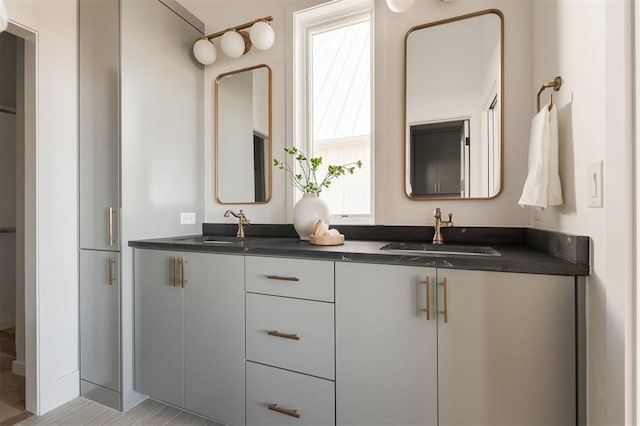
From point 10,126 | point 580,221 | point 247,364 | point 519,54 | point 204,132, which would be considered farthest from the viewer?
point 10,126

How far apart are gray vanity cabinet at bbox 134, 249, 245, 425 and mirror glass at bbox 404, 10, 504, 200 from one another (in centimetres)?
119

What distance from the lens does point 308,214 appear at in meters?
1.86

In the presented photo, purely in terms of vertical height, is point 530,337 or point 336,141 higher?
point 336,141

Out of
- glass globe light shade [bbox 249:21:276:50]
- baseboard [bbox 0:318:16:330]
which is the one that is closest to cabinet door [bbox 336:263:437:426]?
glass globe light shade [bbox 249:21:276:50]

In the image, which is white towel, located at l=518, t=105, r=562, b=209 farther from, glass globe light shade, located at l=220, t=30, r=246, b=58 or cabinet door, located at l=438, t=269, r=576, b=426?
glass globe light shade, located at l=220, t=30, r=246, b=58

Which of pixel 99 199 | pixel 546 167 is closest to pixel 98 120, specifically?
pixel 99 199

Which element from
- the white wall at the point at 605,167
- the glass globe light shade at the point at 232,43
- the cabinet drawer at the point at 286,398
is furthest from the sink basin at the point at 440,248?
the glass globe light shade at the point at 232,43

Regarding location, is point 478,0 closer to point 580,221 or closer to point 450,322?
point 580,221

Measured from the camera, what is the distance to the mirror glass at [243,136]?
7.27 ft

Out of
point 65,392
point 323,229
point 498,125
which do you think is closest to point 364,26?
point 498,125

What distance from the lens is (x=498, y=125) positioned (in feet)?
5.40

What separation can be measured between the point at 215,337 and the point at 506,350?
1.30 metres

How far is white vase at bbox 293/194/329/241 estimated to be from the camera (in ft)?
6.09

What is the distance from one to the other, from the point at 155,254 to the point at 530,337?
5.93ft
